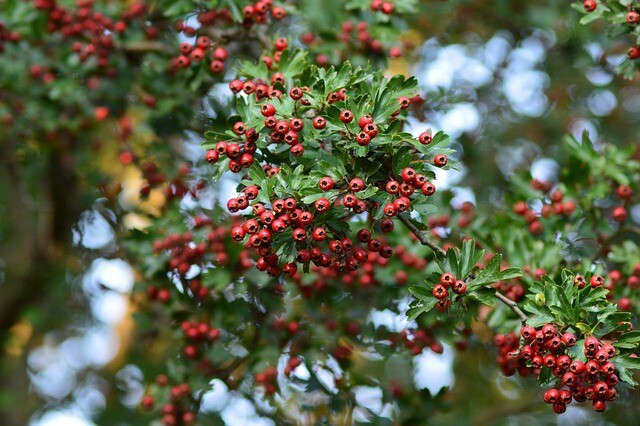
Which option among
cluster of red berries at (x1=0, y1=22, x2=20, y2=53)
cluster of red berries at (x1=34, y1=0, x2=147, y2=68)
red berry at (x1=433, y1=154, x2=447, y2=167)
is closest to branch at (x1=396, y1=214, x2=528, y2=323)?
red berry at (x1=433, y1=154, x2=447, y2=167)

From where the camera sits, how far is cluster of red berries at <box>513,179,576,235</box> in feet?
12.7

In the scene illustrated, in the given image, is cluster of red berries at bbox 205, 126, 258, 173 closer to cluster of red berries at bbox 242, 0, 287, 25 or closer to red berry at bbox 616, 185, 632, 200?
cluster of red berries at bbox 242, 0, 287, 25

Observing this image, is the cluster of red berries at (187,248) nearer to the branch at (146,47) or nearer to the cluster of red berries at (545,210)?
the branch at (146,47)

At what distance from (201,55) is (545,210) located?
1.87 meters

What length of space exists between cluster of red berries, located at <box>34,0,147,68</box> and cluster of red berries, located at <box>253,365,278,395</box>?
6.61 feet

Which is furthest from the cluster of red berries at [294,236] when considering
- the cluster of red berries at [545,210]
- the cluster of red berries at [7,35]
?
the cluster of red berries at [7,35]

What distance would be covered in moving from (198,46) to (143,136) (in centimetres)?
182

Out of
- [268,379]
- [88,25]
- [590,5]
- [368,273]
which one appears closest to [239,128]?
[368,273]

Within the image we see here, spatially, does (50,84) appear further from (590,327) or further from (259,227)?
(590,327)

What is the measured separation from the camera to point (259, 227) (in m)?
2.64

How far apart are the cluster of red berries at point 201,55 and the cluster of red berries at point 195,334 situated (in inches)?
50.6

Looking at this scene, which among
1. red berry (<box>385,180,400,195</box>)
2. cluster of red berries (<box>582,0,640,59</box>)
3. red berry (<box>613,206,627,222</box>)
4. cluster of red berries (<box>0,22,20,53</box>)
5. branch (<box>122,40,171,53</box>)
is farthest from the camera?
cluster of red berries (<box>0,22,20,53</box>)

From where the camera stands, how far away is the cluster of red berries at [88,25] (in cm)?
441

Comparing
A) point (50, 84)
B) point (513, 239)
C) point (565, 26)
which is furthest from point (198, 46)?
point (565, 26)
